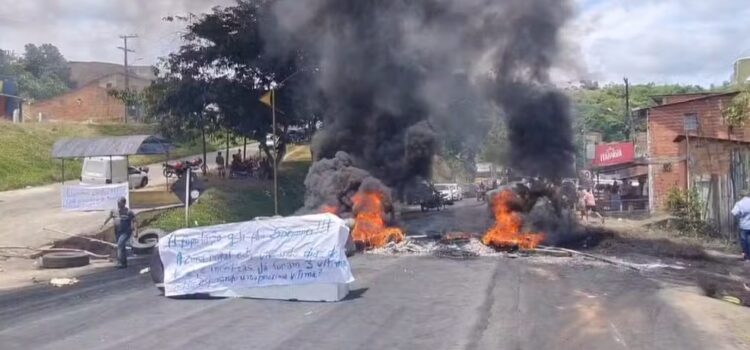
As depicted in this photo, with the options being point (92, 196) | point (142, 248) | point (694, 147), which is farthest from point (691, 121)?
point (92, 196)

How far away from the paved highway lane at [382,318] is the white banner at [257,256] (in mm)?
376

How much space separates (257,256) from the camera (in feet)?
45.4

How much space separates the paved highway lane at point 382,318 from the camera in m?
10.0

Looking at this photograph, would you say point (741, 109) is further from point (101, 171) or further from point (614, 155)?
point (101, 171)

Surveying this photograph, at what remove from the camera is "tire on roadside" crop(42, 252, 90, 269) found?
19719mm

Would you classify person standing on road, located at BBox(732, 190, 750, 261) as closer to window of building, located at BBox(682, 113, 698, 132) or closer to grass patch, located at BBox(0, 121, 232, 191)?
window of building, located at BBox(682, 113, 698, 132)

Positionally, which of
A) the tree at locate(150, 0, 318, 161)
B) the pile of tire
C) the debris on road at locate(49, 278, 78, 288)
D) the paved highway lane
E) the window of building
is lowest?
the paved highway lane

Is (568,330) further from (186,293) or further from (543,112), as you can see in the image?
(543,112)

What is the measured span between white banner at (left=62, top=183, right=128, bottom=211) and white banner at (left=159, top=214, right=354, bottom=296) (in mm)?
10230

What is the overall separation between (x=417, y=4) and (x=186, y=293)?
62.0ft

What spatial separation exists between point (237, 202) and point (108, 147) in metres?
9.66

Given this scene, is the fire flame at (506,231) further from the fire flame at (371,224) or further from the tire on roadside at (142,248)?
the tire on roadside at (142,248)

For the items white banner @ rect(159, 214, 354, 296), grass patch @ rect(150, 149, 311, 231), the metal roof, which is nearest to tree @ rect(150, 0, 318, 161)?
grass patch @ rect(150, 149, 311, 231)

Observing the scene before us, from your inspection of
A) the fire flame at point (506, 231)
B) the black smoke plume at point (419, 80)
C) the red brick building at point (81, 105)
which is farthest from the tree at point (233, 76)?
the red brick building at point (81, 105)
